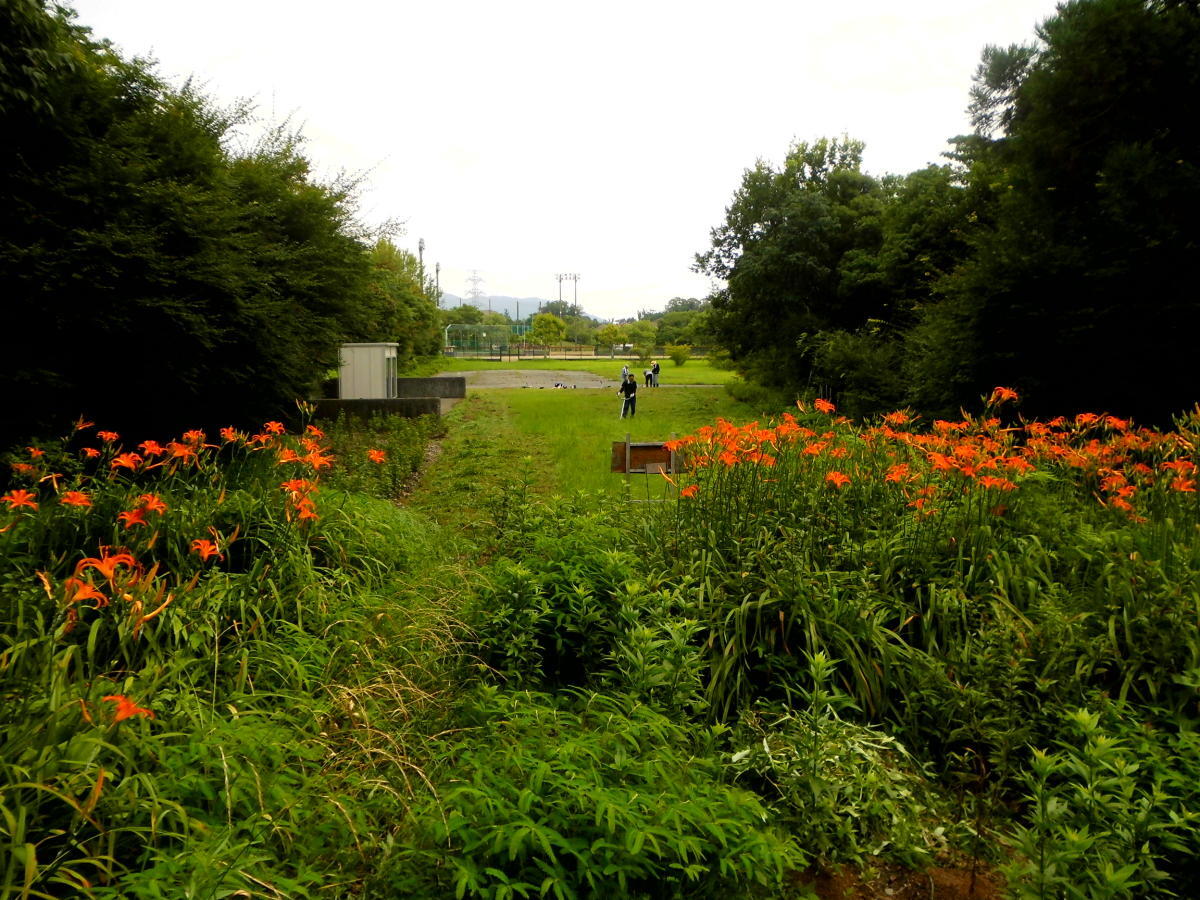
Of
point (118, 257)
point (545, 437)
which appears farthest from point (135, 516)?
point (545, 437)

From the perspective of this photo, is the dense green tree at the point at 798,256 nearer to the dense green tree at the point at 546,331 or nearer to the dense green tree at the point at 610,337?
the dense green tree at the point at 546,331

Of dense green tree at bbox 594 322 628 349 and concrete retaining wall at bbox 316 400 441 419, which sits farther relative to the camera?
dense green tree at bbox 594 322 628 349

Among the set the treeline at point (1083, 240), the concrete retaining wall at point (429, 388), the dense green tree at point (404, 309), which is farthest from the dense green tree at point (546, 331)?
the treeline at point (1083, 240)

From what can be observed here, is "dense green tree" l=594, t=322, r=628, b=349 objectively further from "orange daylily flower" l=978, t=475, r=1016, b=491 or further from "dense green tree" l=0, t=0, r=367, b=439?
"orange daylily flower" l=978, t=475, r=1016, b=491

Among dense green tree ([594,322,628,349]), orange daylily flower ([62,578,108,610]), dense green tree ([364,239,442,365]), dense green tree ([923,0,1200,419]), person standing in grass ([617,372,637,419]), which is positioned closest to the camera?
orange daylily flower ([62,578,108,610])

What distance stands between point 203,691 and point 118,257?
17.3ft

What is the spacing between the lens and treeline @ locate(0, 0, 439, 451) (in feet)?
19.2

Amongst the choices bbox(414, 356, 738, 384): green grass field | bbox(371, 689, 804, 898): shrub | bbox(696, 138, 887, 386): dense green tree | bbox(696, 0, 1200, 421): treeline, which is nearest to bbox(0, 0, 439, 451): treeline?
bbox(371, 689, 804, 898): shrub

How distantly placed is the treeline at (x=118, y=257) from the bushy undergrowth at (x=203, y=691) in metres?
2.38

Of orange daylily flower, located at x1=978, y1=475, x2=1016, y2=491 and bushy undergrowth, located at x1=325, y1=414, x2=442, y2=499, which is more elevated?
orange daylily flower, located at x1=978, y1=475, x2=1016, y2=491

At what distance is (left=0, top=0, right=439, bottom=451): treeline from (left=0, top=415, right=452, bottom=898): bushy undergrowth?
2.38 metres

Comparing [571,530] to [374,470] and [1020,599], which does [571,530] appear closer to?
[1020,599]

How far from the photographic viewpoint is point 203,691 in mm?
2531

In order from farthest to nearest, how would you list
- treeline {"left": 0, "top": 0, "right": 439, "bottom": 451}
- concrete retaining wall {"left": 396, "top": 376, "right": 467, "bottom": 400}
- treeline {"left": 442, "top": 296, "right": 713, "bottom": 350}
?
treeline {"left": 442, "top": 296, "right": 713, "bottom": 350}, concrete retaining wall {"left": 396, "top": 376, "right": 467, "bottom": 400}, treeline {"left": 0, "top": 0, "right": 439, "bottom": 451}
